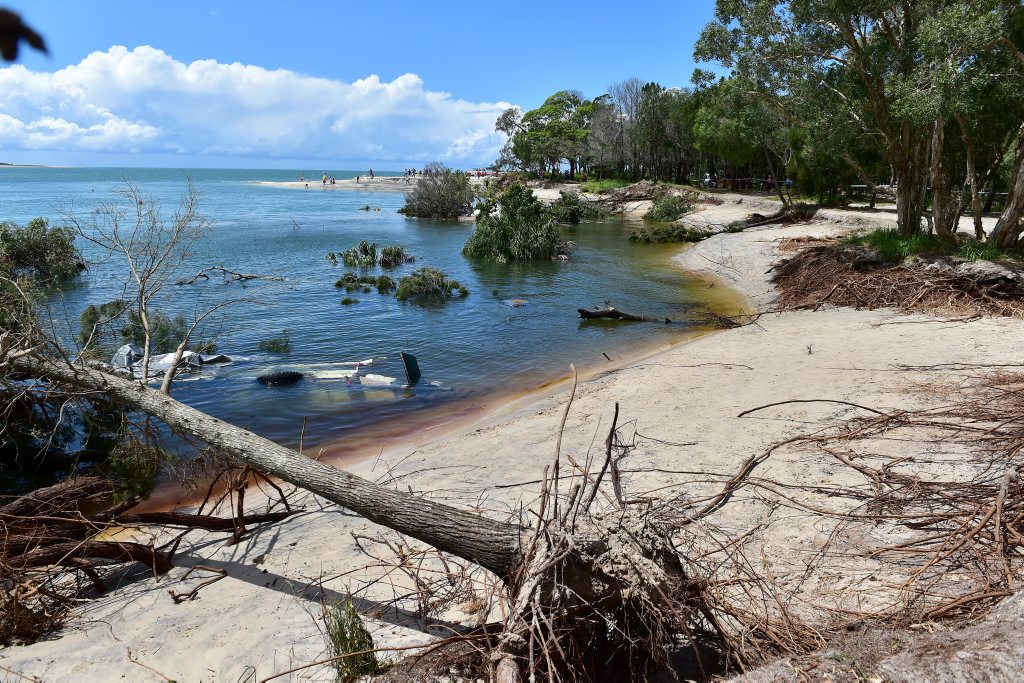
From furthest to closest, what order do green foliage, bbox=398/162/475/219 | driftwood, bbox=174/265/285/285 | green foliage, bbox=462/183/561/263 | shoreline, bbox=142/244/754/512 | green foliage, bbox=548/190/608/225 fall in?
green foliage, bbox=398/162/475/219, green foliage, bbox=548/190/608/225, green foliage, bbox=462/183/561/263, driftwood, bbox=174/265/285/285, shoreline, bbox=142/244/754/512

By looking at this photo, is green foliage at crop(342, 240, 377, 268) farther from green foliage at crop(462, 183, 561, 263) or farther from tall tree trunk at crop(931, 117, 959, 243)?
tall tree trunk at crop(931, 117, 959, 243)

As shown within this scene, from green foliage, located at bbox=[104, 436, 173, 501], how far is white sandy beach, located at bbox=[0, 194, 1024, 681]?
2305mm

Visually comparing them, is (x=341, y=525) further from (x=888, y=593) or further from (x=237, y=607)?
(x=888, y=593)

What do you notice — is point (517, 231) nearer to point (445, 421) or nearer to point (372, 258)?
point (372, 258)

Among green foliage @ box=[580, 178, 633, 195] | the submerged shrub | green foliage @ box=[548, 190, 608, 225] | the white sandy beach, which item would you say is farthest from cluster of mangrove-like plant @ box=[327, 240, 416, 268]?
green foliage @ box=[580, 178, 633, 195]

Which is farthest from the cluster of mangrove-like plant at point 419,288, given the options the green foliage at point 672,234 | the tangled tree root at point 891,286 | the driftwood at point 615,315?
the green foliage at point 672,234

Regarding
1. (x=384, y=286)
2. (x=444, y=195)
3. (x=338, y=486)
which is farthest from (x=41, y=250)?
(x=444, y=195)

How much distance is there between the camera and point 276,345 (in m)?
17.3

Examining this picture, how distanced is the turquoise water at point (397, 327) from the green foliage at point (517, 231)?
0.97 m

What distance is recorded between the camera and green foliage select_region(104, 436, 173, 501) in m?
8.80

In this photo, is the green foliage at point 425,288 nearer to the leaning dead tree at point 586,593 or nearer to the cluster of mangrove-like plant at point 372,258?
the cluster of mangrove-like plant at point 372,258

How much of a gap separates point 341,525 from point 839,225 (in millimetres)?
30277

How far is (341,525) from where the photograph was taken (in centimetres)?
703

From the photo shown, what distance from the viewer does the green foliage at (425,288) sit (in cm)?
2372
